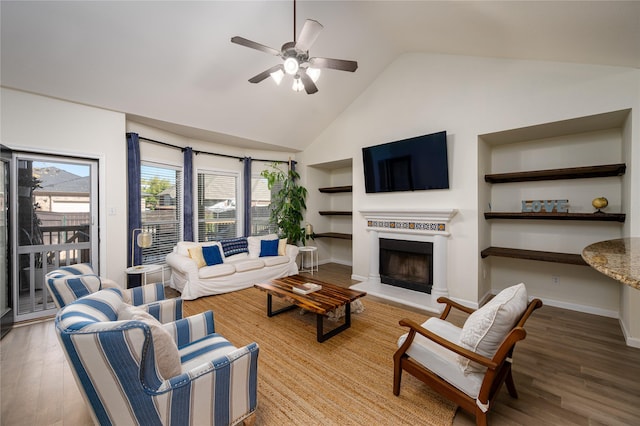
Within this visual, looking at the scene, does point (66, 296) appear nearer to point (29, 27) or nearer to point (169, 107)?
point (29, 27)

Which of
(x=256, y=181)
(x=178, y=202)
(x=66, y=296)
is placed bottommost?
(x=66, y=296)

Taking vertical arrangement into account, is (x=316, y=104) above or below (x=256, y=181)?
above

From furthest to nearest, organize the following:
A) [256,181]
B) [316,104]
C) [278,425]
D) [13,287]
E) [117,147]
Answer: [256,181]
[316,104]
[117,147]
[13,287]
[278,425]

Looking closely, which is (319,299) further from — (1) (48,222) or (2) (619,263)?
(1) (48,222)

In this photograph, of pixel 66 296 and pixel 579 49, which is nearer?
pixel 66 296

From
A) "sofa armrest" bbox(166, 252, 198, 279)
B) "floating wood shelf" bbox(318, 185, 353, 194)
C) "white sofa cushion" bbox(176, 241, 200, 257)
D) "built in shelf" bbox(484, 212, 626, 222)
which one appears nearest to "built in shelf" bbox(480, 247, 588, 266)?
"built in shelf" bbox(484, 212, 626, 222)

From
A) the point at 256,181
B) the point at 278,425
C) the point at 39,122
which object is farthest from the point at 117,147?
the point at 278,425

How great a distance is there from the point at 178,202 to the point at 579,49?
233 inches

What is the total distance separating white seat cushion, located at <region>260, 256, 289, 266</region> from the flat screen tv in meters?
2.05

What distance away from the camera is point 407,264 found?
4297mm

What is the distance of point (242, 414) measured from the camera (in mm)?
1484

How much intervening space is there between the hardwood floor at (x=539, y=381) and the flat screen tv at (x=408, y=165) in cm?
222

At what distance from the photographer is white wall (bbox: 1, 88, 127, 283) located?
9.55 ft

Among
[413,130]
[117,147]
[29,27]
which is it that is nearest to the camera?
[29,27]
